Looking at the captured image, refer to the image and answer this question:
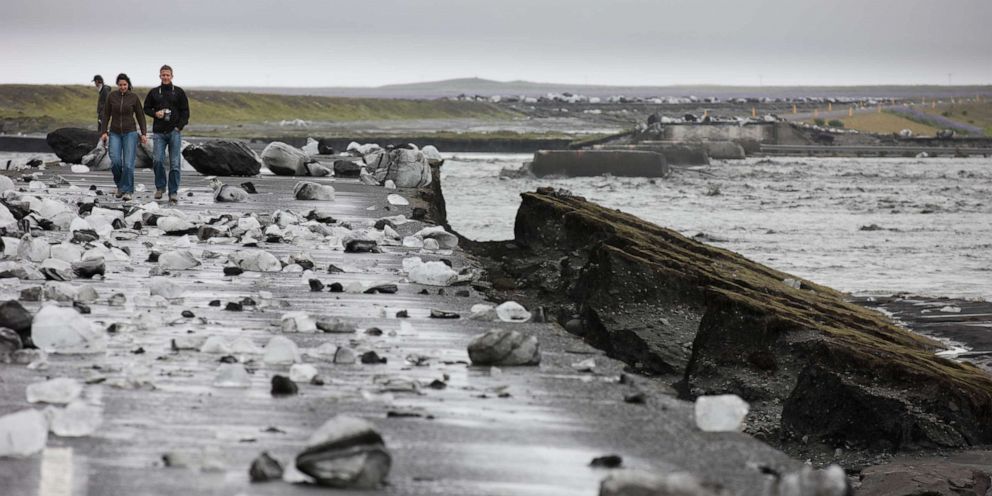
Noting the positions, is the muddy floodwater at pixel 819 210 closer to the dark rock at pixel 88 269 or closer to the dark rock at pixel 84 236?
the dark rock at pixel 84 236

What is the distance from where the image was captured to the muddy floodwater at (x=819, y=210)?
22.9 metres

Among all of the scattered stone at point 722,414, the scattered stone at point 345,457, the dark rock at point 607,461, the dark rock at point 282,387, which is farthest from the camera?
the dark rock at point 282,387

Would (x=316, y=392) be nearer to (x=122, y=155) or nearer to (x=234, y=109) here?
(x=122, y=155)

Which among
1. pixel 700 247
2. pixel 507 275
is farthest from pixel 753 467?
pixel 700 247

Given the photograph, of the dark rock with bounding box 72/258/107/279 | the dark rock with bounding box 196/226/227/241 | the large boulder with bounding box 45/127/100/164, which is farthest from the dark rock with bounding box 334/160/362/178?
the dark rock with bounding box 72/258/107/279

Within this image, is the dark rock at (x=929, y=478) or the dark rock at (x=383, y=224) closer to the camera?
the dark rock at (x=929, y=478)

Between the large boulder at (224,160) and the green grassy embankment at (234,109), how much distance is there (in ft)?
142

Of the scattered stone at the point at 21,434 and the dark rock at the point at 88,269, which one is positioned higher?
the scattered stone at the point at 21,434

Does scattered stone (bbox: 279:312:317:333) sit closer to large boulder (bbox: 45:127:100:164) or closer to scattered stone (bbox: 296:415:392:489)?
scattered stone (bbox: 296:415:392:489)

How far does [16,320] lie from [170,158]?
908 centimetres

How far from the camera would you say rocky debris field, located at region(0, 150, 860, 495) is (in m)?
4.66

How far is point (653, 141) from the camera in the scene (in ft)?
207

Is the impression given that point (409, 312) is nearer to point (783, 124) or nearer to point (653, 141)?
point (653, 141)

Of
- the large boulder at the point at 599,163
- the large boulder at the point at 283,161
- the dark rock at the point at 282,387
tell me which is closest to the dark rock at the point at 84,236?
the dark rock at the point at 282,387
